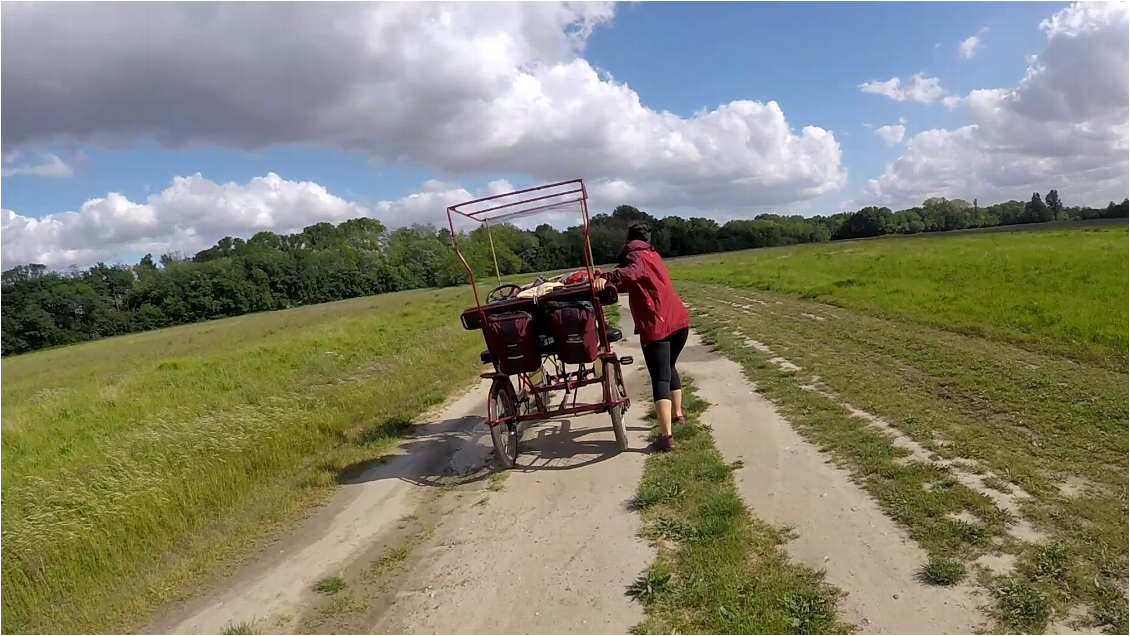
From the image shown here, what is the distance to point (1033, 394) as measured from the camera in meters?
5.77

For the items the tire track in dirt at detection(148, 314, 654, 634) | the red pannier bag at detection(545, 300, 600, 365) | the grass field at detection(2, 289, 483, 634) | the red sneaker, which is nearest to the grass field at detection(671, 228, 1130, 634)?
the red sneaker

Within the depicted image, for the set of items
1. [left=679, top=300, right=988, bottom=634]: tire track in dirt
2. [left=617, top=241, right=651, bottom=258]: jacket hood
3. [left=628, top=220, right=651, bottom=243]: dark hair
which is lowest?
[left=679, top=300, right=988, bottom=634]: tire track in dirt

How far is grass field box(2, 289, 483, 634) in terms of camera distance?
387cm

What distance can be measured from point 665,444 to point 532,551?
2154 millimetres

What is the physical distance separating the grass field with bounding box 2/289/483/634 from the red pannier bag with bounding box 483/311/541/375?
232cm

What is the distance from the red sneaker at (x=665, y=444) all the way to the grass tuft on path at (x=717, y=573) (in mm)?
831

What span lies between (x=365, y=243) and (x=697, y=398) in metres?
57.8

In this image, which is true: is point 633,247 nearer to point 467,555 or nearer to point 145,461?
point 467,555

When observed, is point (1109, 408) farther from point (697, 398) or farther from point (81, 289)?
point (81, 289)

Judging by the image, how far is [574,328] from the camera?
6.07 m

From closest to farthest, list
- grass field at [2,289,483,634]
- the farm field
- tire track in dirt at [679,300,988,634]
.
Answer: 1. tire track in dirt at [679,300,988,634]
2. the farm field
3. grass field at [2,289,483,634]

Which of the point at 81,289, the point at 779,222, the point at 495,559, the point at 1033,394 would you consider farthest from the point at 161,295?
the point at 779,222

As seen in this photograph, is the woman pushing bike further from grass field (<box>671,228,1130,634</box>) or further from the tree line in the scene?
grass field (<box>671,228,1130,634</box>)

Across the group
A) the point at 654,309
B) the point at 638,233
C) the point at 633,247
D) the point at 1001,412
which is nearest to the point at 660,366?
the point at 654,309
